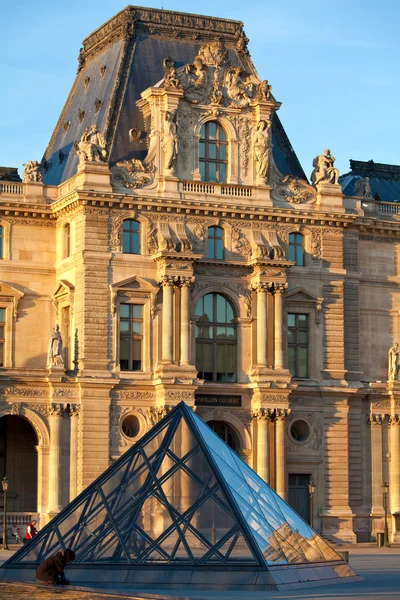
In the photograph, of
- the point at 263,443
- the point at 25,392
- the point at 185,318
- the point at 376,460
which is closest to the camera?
the point at 25,392

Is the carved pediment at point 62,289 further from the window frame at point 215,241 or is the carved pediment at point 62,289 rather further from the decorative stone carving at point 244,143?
the decorative stone carving at point 244,143

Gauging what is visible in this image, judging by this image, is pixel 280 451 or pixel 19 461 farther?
pixel 19 461

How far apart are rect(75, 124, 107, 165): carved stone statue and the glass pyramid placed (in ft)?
77.4

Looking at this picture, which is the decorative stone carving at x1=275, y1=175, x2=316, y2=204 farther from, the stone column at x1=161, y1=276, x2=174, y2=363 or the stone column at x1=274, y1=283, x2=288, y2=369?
the stone column at x1=161, y1=276, x2=174, y2=363

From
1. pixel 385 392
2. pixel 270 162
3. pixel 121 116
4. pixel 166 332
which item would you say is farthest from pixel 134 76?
pixel 385 392

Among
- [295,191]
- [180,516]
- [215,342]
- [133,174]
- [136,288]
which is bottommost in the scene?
[180,516]

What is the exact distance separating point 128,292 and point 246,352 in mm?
Result: 5480

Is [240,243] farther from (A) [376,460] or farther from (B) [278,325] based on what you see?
(A) [376,460]

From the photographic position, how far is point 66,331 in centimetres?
6594

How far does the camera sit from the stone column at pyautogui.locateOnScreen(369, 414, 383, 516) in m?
68.5

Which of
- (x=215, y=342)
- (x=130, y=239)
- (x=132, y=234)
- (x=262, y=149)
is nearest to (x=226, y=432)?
(x=215, y=342)

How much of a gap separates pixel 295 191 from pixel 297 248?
7.80ft

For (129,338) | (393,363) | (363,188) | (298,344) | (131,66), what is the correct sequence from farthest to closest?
(363,188) → (393,363) → (131,66) → (298,344) → (129,338)

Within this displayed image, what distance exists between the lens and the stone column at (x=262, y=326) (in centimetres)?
6562
